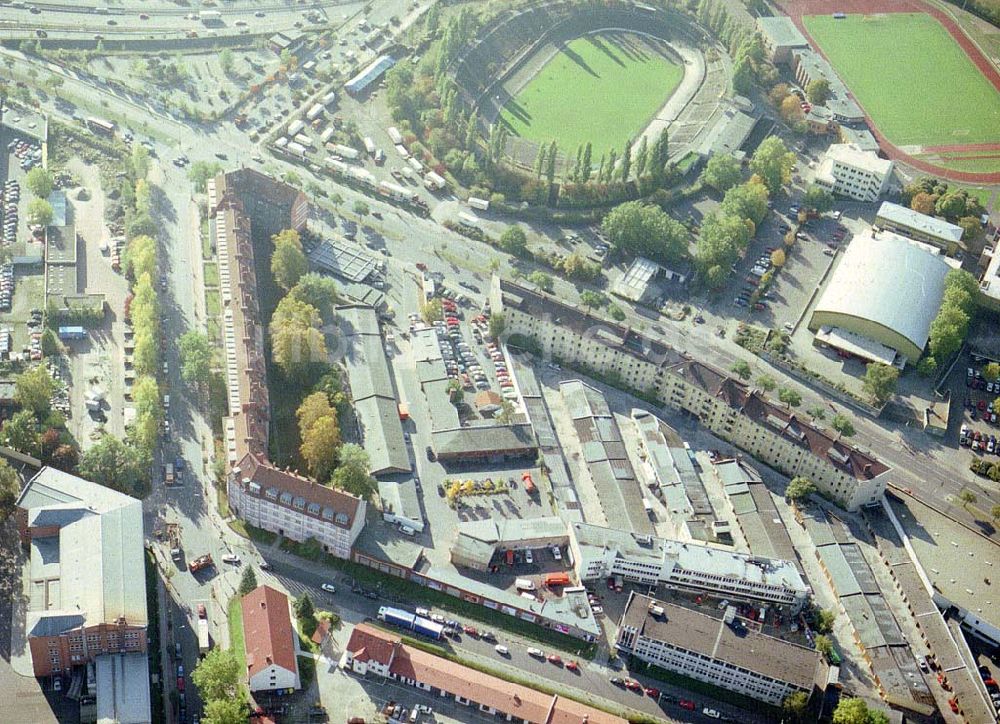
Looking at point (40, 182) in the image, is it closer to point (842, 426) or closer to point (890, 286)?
point (842, 426)

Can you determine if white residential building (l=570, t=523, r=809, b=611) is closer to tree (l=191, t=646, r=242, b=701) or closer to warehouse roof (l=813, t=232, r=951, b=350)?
tree (l=191, t=646, r=242, b=701)

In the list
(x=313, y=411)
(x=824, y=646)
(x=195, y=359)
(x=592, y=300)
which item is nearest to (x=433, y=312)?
(x=592, y=300)

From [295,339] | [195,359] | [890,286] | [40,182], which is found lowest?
[195,359]

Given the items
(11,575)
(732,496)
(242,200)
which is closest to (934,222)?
(732,496)

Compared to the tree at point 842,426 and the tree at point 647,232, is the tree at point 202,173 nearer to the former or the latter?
the tree at point 647,232

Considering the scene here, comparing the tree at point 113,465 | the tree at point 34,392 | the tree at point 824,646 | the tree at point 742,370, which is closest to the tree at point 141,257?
the tree at point 34,392

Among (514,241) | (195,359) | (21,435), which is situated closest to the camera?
(21,435)

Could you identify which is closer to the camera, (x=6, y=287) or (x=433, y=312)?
(x=6, y=287)
